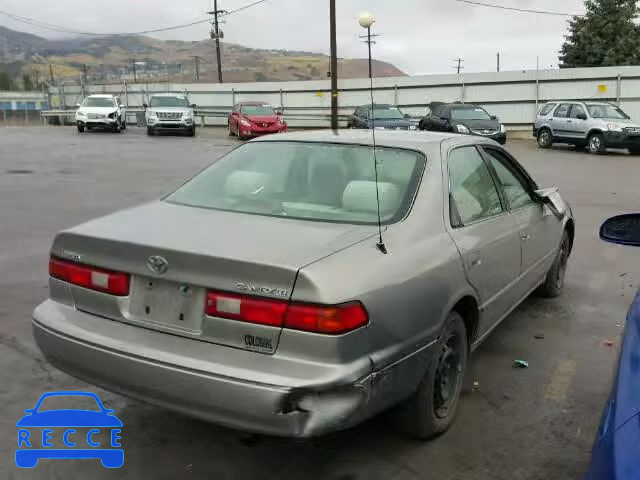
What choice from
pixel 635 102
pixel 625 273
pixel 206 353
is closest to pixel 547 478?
pixel 206 353

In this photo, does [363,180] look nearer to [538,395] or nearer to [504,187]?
[504,187]

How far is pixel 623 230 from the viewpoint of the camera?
8.50 feet

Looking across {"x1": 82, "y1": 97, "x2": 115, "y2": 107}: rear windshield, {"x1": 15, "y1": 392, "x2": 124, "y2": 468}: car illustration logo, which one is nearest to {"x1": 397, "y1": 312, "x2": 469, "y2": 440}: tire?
{"x1": 15, "y1": 392, "x2": 124, "y2": 468}: car illustration logo

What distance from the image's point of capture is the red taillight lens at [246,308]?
2.47 m

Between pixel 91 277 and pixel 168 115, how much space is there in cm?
2576

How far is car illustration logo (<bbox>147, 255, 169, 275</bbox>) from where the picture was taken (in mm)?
2658

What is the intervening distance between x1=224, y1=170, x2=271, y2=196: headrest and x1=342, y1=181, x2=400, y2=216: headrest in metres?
0.54

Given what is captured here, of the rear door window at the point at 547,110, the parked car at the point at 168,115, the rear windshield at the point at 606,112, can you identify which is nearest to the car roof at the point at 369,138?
the rear windshield at the point at 606,112

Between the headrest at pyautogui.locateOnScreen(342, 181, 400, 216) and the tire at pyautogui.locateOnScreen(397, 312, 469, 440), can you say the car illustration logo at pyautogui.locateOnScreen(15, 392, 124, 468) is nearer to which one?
the tire at pyautogui.locateOnScreen(397, 312, 469, 440)

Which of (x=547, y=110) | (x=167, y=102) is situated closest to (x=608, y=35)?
(x=547, y=110)

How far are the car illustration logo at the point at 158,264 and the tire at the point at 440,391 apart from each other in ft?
4.20

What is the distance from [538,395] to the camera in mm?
3703

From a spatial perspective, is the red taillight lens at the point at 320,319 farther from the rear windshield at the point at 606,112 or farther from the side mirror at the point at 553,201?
the rear windshield at the point at 606,112

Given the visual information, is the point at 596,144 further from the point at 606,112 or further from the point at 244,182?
the point at 244,182
